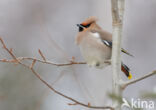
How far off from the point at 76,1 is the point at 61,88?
3446 mm

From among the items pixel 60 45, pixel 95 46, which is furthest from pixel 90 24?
pixel 60 45

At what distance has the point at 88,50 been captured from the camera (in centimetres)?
298

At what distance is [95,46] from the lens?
9.79ft

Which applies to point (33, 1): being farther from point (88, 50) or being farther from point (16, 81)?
point (88, 50)

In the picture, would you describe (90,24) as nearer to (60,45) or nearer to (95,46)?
(95,46)

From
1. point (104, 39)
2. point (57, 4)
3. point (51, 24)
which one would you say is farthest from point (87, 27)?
point (57, 4)

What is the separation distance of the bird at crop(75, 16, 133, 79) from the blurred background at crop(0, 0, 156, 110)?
179 cm

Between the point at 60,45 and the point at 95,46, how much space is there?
4.31 metres

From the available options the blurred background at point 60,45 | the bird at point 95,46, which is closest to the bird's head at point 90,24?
the bird at point 95,46

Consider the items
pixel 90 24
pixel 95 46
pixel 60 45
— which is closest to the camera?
pixel 95 46

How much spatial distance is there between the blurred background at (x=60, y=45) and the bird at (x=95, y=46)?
70.5 inches

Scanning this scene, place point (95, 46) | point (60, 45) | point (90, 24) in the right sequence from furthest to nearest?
point (60, 45)
point (90, 24)
point (95, 46)

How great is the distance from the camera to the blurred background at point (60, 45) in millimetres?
5039

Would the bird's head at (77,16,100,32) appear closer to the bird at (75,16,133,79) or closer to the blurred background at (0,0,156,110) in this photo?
the bird at (75,16,133,79)
